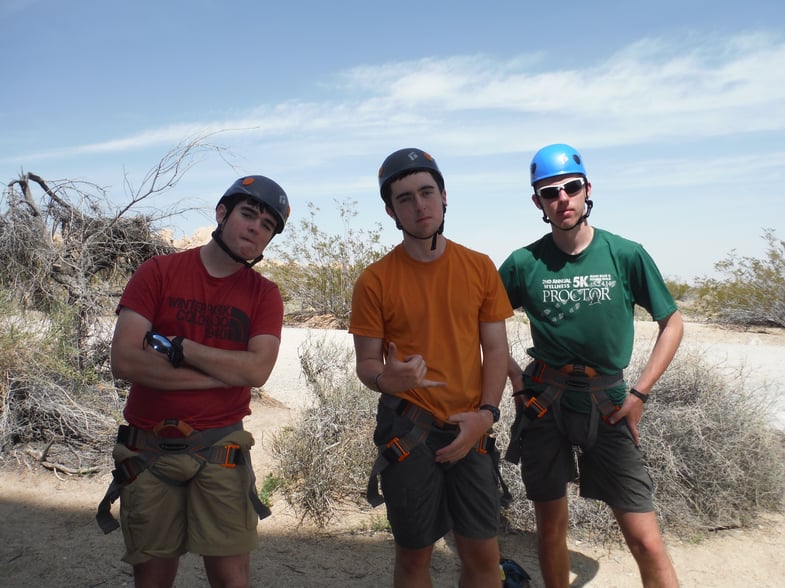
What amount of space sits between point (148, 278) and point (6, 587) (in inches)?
99.8

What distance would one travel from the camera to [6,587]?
3.84 metres

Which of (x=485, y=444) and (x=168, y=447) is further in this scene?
(x=485, y=444)

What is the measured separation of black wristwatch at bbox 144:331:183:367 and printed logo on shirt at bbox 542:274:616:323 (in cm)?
166

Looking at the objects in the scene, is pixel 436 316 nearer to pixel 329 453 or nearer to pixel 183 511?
pixel 183 511

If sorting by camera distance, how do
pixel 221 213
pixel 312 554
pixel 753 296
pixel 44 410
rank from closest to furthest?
pixel 221 213
pixel 312 554
pixel 44 410
pixel 753 296

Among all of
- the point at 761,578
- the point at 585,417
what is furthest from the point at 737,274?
the point at 585,417

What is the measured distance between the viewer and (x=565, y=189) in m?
3.06

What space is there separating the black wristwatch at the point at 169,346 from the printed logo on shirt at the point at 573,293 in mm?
1665

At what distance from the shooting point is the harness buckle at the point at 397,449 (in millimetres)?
2602

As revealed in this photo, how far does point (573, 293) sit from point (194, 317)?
1.71m

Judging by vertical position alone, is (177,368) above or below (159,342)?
below

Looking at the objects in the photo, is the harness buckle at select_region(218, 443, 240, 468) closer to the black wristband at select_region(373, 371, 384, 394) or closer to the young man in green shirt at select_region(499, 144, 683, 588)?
the black wristband at select_region(373, 371, 384, 394)

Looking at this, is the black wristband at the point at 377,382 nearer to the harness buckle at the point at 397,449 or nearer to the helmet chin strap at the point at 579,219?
the harness buckle at the point at 397,449

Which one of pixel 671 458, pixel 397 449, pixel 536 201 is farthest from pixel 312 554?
pixel 536 201
